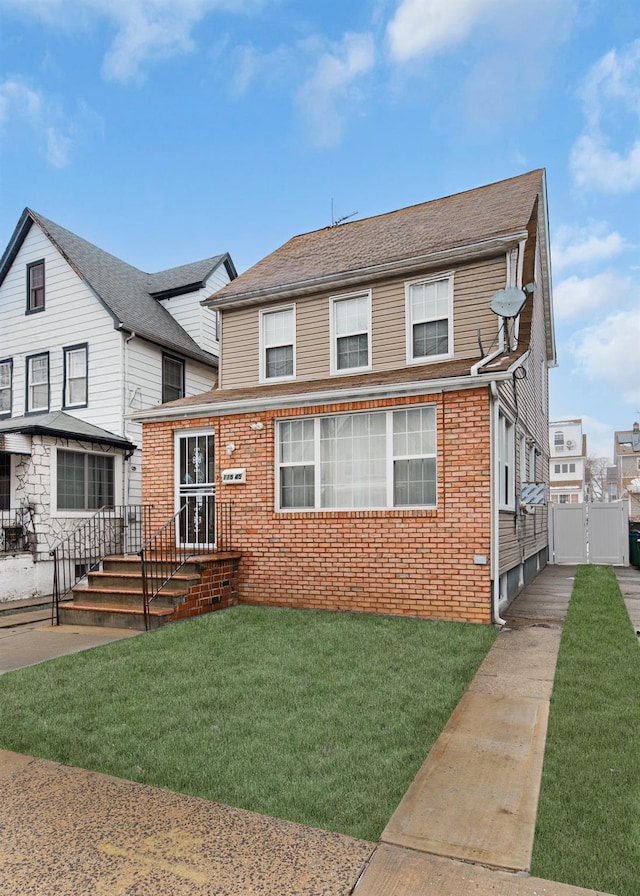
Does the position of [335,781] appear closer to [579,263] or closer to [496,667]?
[496,667]

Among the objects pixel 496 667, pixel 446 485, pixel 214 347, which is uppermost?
pixel 214 347

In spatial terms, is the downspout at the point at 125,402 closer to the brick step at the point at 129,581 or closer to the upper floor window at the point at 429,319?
the brick step at the point at 129,581

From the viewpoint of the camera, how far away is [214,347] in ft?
54.1

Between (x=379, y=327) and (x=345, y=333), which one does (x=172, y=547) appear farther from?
(x=379, y=327)

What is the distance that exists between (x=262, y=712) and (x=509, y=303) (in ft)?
21.3

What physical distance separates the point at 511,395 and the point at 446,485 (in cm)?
258

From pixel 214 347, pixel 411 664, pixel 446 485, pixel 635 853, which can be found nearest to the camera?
pixel 635 853

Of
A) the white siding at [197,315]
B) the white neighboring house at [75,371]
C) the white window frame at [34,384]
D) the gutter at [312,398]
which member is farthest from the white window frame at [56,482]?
the white siding at [197,315]

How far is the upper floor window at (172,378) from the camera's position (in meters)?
14.8

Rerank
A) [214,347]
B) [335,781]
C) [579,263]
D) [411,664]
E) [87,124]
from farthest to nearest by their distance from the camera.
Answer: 1. [579,263]
2. [87,124]
3. [214,347]
4. [411,664]
5. [335,781]

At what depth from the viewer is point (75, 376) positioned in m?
14.2

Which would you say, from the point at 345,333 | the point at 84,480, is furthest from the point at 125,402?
the point at 345,333

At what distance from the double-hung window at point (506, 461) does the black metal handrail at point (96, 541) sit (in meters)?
6.79

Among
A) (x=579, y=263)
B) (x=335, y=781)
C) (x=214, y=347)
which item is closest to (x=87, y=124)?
(x=214, y=347)
